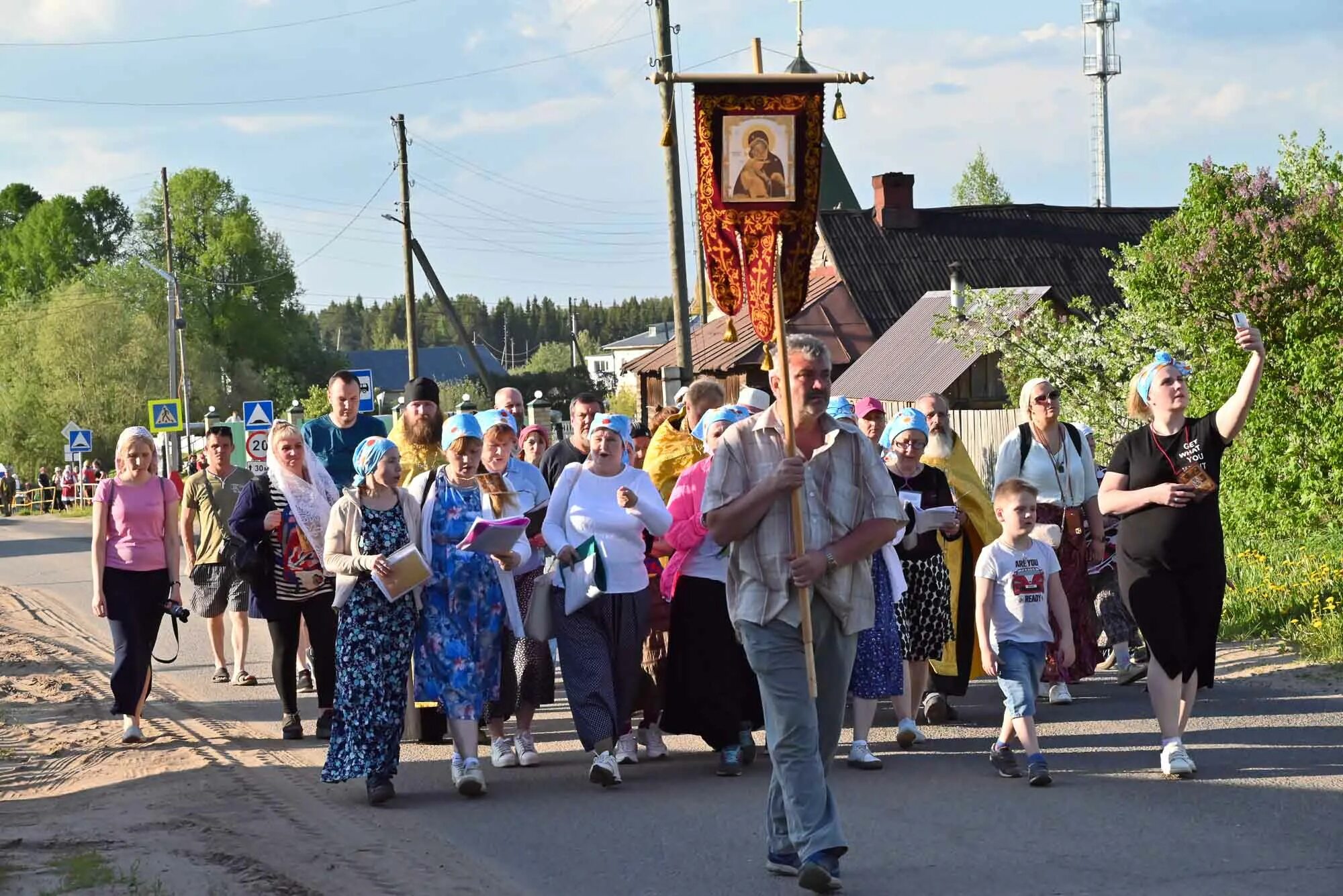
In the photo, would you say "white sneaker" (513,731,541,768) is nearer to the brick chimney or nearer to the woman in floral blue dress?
the woman in floral blue dress

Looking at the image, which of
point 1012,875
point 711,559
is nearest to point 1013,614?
point 711,559

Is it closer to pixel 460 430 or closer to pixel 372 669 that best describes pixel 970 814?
pixel 372 669

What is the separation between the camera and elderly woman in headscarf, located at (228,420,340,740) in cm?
1023

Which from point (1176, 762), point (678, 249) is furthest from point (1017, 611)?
point (678, 249)

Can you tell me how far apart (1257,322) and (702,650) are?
388 inches

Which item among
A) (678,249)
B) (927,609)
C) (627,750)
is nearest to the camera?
(627,750)

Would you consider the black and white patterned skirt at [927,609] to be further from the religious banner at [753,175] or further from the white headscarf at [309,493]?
the white headscarf at [309,493]

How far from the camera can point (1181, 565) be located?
27.2 ft

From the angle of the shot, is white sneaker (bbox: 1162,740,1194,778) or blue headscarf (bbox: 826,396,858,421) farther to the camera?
blue headscarf (bbox: 826,396,858,421)

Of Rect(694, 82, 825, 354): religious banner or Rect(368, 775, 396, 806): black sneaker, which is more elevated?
Rect(694, 82, 825, 354): religious banner

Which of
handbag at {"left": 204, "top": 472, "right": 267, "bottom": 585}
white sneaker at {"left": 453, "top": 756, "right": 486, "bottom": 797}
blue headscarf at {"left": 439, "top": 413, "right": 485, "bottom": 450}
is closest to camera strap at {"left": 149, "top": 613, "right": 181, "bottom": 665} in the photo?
handbag at {"left": 204, "top": 472, "right": 267, "bottom": 585}

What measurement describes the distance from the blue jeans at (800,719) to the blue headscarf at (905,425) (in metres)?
3.36

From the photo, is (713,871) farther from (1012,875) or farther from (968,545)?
(968,545)

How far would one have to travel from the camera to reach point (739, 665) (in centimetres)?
910
